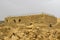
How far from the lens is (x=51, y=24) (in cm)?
1216

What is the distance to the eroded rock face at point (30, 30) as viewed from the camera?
1138cm

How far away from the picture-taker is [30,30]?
11.6m

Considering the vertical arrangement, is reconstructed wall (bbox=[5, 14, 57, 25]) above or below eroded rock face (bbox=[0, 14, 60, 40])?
above

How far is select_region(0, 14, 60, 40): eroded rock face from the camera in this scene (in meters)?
11.4

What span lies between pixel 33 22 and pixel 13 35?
119 centimetres

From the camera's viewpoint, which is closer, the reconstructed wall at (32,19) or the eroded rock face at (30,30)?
the eroded rock face at (30,30)

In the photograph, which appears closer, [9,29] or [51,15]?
[9,29]

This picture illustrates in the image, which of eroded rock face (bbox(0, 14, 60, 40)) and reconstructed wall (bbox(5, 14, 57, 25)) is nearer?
eroded rock face (bbox(0, 14, 60, 40))

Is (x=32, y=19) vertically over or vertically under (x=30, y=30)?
over

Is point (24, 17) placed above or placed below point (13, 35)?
above

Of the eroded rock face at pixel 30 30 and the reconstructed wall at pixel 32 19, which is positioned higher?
the reconstructed wall at pixel 32 19

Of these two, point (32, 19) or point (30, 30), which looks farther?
point (32, 19)

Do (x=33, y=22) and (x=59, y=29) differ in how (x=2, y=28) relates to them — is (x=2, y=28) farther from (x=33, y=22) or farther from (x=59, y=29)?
(x=59, y=29)

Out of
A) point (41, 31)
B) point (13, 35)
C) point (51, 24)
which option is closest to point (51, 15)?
point (51, 24)
